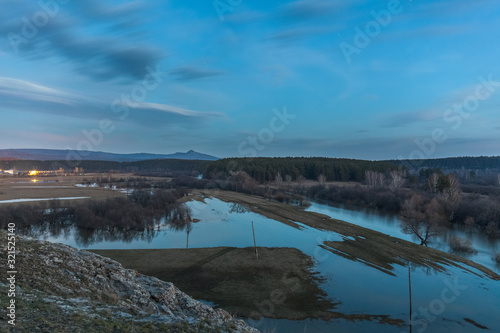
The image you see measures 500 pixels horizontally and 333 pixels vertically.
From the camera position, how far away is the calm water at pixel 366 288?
1434 centimetres

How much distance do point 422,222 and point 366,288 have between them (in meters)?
23.3

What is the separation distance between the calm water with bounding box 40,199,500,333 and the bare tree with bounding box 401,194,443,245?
8448mm

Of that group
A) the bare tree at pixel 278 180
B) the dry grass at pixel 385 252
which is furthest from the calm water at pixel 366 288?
the bare tree at pixel 278 180

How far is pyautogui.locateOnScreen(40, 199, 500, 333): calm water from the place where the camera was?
14.3m

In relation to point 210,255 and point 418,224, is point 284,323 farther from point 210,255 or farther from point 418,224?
point 418,224

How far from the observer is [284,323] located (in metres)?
14.3

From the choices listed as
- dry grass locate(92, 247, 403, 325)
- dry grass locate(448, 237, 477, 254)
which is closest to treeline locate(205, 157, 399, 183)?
dry grass locate(448, 237, 477, 254)

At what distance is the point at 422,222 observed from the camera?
36719 millimetres

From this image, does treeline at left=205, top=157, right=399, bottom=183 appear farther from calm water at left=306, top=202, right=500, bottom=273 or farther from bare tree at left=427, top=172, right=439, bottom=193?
calm water at left=306, top=202, right=500, bottom=273

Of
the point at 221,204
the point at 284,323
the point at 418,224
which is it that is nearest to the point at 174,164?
the point at 221,204

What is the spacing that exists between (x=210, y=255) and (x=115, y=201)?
80.0 feet

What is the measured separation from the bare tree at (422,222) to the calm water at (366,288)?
8.45 m

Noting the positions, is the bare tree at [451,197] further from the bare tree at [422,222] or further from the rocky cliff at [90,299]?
the rocky cliff at [90,299]

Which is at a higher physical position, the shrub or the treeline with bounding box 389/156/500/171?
the treeline with bounding box 389/156/500/171
